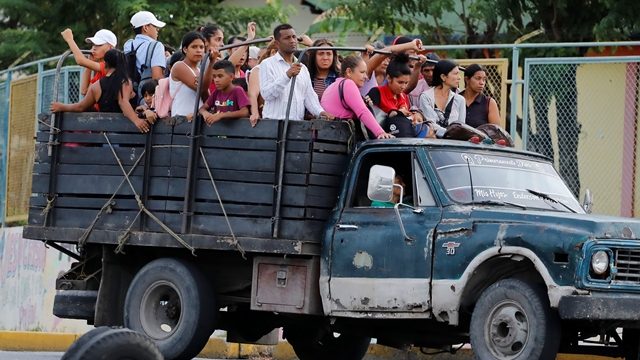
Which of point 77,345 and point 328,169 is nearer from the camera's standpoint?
point 77,345

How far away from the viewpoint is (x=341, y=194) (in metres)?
12.8

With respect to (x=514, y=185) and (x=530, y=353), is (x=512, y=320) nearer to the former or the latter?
(x=530, y=353)

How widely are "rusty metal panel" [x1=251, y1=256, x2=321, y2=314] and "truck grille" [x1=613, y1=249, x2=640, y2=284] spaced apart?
2647 mm

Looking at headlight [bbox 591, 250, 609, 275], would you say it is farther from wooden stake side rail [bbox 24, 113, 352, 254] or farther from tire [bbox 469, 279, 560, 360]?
wooden stake side rail [bbox 24, 113, 352, 254]

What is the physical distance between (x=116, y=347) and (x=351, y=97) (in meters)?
4.55

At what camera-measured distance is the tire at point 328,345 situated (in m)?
14.6

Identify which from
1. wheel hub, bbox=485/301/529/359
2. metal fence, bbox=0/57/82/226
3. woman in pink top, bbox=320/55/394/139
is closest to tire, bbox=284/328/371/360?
woman in pink top, bbox=320/55/394/139

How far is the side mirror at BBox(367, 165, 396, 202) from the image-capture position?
1187 centimetres

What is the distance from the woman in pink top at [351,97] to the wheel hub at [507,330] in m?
2.12

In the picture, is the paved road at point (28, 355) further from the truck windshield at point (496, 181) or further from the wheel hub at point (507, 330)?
the wheel hub at point (507, 330)

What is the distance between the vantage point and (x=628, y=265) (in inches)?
439

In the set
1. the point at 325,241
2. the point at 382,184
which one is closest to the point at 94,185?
the point at 325,241

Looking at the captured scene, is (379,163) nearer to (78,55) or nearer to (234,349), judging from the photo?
(78,55)

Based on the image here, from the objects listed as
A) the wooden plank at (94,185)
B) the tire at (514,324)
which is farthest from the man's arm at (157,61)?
the tire at (514,324)
